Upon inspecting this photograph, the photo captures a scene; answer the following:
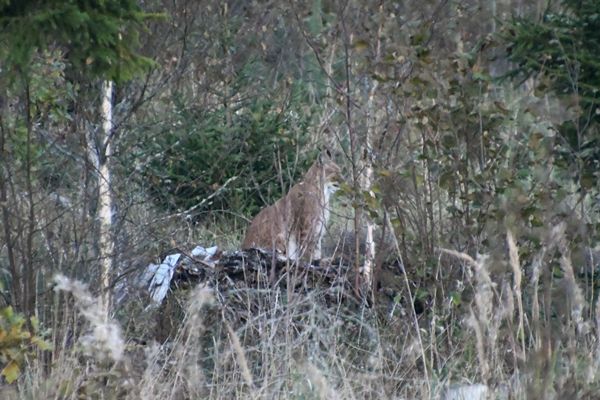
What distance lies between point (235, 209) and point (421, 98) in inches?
164

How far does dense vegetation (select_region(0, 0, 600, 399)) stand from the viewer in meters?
4.64

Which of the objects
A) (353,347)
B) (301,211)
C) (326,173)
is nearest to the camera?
(353,347)

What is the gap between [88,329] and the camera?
5461 mm

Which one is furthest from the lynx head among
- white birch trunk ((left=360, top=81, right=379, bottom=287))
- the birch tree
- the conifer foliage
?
the conifer foliage

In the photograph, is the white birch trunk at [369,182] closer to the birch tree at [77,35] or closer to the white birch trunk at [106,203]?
the white birch trunk at [106,203]

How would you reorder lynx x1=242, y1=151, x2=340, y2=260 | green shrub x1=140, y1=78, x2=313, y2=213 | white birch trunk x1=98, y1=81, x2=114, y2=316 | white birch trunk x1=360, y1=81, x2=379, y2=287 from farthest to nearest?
green shrub x1=140, y1=78, x2=313, y2=213
lynx x1=242, y1=151, x2=340, y2=260
white birch trunk x1=360, y1=81, x2=379, y2=287
white birch trunk x1=98, y1=81, x2=114, y2=316

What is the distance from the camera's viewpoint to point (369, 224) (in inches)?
283

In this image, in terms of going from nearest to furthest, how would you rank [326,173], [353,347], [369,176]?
1. [353,347]
2. [369,176]
3. [326,173]

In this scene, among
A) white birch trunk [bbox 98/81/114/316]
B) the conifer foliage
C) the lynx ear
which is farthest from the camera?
the lynx ear

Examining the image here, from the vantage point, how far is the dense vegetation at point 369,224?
464 centimetres

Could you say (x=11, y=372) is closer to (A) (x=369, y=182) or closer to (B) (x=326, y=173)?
(A) (x=369, y=182)

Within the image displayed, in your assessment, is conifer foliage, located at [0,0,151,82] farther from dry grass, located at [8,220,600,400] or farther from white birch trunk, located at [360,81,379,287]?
white birch trunk, located at [360,81,379,287]

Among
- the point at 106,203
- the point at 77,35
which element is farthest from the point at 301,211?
the point at 77,35

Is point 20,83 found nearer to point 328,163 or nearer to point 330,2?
point 330,2
